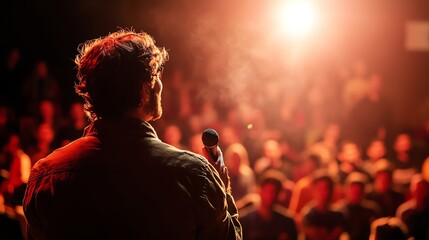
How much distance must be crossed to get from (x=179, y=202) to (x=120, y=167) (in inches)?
8.1

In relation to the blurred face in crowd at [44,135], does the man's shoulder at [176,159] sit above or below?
above

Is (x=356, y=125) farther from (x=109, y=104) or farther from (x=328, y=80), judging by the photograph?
(x=109, y=104)

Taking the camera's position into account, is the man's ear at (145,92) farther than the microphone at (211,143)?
No

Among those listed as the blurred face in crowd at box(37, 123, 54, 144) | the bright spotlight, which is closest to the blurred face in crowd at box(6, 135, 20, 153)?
the blurred face in crowd at box(37, 123, 54, 144)

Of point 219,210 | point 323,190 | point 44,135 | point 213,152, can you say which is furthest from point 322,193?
point 219,210

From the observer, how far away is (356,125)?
40.5 feet

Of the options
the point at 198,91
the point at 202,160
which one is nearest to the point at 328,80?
the point at 198,91

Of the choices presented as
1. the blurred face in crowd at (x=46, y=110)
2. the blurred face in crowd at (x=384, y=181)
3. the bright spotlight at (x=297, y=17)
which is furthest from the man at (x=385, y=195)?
the bright spotlight at (x=297, y=17)

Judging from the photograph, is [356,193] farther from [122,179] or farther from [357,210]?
[122,179]

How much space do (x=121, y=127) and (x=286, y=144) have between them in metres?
8.97

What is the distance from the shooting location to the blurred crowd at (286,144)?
6777 mm

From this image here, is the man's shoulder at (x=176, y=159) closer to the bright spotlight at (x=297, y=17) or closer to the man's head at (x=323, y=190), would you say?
the man's head at (x=323, y=190)

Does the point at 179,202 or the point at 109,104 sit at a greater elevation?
the point at 109,104

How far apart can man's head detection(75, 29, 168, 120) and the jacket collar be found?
3cm
